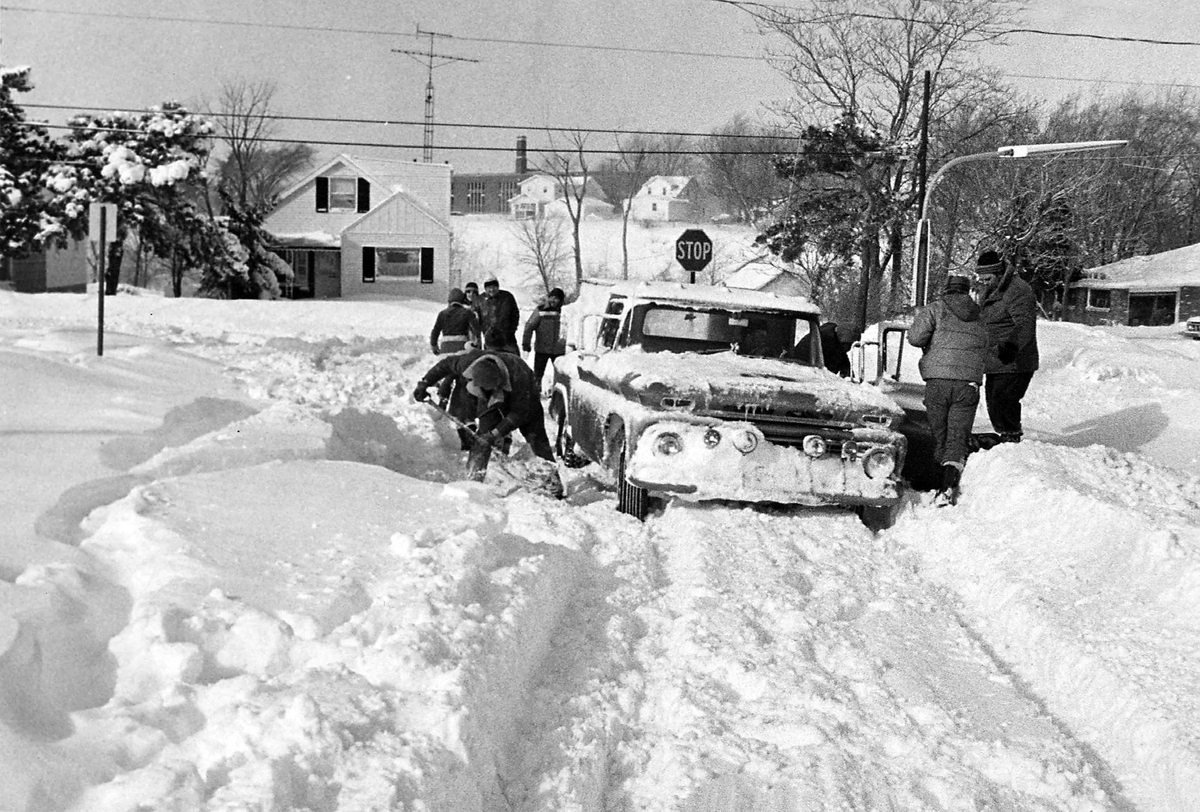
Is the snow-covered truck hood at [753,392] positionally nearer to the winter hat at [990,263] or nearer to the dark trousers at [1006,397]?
the winter hat at [990,263]

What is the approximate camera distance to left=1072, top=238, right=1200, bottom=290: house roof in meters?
53.2

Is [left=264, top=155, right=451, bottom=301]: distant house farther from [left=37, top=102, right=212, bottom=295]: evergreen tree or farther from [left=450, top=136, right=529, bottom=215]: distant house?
[left=450, top=136, right=529, bottom=215]: distant house

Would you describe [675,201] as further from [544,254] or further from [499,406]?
[499,406]

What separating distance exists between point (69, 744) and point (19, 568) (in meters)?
1.46

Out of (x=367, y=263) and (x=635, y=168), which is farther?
(x=635, y=168)

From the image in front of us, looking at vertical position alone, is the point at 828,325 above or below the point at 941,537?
above

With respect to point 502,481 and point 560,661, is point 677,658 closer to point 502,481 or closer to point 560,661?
point 560,661

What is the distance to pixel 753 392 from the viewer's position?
787 centimetres

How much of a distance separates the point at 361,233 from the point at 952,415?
42574 mm

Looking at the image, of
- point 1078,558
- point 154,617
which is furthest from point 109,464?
point 1078,558

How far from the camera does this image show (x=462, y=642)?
461cm

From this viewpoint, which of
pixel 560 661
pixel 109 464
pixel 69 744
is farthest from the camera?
pixel 109 464

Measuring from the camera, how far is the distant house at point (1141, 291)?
2105 inches

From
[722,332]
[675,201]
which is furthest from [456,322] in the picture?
[675,201]
